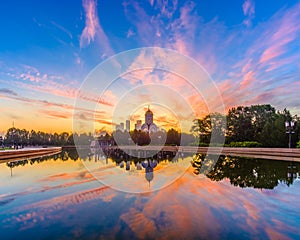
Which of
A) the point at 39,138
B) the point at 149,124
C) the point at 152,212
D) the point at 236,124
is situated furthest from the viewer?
the point at 39,138

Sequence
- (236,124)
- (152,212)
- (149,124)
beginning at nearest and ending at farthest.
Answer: (152,212) → (236,124) → (149,124)

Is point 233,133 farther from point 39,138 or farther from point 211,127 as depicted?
point 39,138

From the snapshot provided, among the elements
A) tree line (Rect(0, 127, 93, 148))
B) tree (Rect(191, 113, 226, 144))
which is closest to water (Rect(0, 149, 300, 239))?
tree (Rect(191, 113, 226, 144))

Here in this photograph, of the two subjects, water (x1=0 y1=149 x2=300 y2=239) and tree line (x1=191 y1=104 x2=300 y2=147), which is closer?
water (x1=0 y1=149 x2=300 y2=239)

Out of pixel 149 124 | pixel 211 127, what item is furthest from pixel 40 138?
pixel 211 127

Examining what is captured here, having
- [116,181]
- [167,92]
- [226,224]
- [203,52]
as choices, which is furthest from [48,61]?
[226,224]

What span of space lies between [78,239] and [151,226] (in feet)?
3.98

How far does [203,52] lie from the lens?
50.9 feet

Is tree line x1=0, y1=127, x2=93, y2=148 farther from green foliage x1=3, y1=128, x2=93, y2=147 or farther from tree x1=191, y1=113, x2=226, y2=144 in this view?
tree x1=191, y1=113, x2=226, y2=144

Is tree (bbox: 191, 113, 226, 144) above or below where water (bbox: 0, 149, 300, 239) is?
above

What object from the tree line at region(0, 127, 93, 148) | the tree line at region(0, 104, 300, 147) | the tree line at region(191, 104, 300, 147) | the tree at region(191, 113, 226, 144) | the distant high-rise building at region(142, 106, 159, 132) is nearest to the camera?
the tree line at region(0, 104, 300, 147)

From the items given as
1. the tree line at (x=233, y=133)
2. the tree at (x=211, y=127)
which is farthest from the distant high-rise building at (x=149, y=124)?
the tree at (x=211, y=127)

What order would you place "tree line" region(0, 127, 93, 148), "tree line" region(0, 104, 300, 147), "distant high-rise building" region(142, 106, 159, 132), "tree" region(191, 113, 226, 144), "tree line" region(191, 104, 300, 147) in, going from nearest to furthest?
"tree line" region(0, 104, 300, 147) < "tree line" region(191, 104, 300, 147) < "tree" region(191, 113, 226, 144) < "distant high-rise building" region(142, 106, 159, 132) < "tree line" region(0, 127, 93, 148)

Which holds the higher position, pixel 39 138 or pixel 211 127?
pixel 211 127
